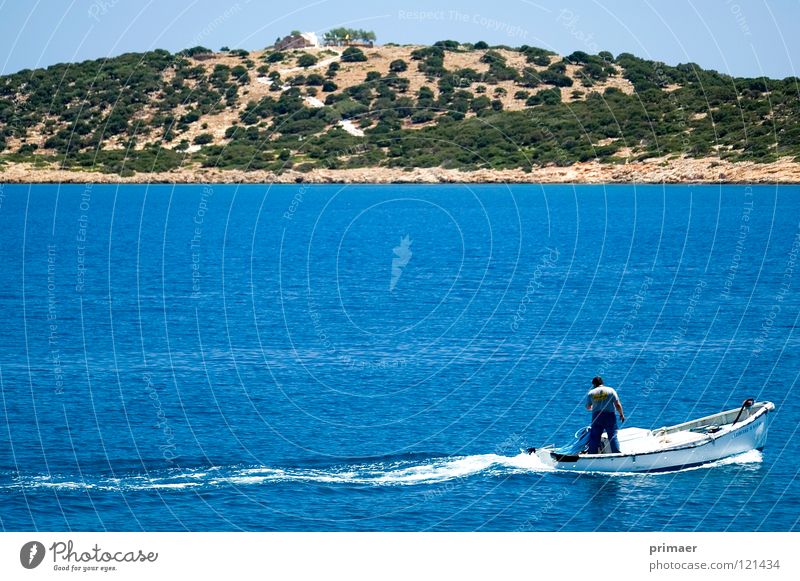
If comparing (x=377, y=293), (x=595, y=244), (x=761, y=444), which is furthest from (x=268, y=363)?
(x=595, y=244)

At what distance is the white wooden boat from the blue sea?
59cm

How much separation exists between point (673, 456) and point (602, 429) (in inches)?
132

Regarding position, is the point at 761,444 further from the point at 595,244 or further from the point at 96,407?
the point at 595,244

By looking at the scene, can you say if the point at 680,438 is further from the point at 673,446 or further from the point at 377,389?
the point at 377,389

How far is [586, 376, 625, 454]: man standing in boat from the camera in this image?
162 ft

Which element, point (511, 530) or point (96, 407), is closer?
point (511, 530)

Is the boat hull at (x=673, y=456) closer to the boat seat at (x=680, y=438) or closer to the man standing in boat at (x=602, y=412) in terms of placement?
the boat seat at (x=680, y=438)

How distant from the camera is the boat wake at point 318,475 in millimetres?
49531

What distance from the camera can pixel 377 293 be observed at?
116m

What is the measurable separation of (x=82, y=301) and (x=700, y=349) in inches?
2018

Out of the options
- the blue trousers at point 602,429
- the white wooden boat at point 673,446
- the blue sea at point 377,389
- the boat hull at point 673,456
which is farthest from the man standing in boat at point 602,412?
the blue sea at point 377,389

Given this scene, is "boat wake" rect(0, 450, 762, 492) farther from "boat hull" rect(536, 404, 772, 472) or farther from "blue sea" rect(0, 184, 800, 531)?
"boat hull" rect(536, 404, 772, 472)

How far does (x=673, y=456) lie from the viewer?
170 feet
